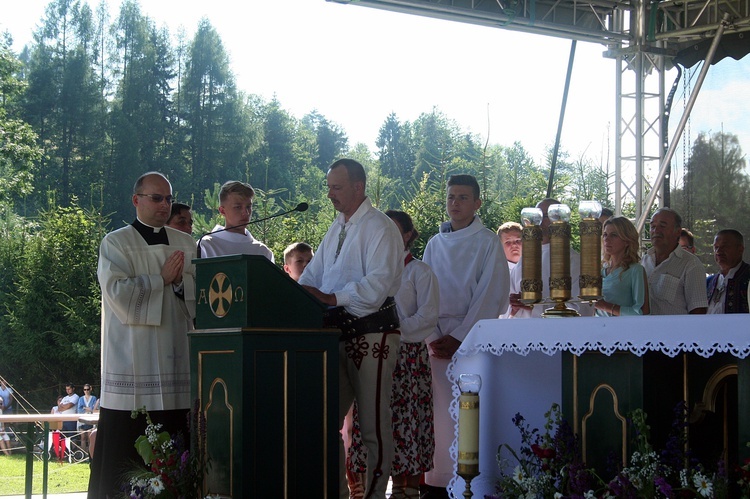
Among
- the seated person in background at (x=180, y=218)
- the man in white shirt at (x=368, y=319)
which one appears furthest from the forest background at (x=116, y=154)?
the man in white shirt at (x=368, y=319)

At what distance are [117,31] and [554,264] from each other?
36.8 m

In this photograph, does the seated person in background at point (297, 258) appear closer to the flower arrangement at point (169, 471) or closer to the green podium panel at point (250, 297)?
the green podium panel at point (250, 297)

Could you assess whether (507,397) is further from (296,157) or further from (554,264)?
(296,157)

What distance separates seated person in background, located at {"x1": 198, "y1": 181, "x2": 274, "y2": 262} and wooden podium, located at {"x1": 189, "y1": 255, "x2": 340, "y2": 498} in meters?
1.08

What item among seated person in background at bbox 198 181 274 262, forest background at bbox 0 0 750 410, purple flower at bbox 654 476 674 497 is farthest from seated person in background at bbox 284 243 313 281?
forest background at bbox 0 0 750 410

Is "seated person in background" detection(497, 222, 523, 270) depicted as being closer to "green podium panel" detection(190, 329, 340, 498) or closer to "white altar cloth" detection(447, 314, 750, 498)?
"white altar cloth" detection(447, 314, 750, 498)

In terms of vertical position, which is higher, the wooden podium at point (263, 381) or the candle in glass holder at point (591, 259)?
the candle in glass holder at point (591, 259)

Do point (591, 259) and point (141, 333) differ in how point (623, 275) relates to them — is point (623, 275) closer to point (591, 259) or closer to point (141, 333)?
point (591, 259)

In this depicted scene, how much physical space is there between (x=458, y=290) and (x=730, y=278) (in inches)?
84.8

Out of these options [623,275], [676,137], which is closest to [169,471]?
[623,275]

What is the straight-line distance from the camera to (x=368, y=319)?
4.44 metres

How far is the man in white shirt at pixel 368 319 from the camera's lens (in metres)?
4.39

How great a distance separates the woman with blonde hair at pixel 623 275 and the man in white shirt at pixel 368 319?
1.10m

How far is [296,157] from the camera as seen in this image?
3862 centimetres
